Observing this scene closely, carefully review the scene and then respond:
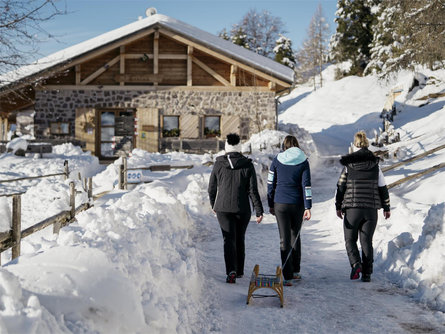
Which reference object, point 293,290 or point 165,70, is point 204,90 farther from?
point 293,290

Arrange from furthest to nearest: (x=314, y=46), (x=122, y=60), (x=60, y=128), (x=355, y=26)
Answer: (x=314, y=46) → (x=355, y=26) → (x=60, y=128) → (x=122, y=60)

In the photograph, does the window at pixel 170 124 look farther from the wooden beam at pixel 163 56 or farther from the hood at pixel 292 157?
the hood at pixel 292 157

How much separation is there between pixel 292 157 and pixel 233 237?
1.20 meters

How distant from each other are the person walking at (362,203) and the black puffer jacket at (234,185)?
3.68 feet

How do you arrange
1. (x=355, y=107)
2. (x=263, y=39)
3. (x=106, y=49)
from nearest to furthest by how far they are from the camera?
(x=106, y=49), (x=355, y=107), (x=263, y=39)

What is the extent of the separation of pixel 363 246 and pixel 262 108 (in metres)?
16.6

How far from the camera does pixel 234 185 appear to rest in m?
5.76

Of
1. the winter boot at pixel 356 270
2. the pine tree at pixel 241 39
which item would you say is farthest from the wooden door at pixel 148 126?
the pine tree at pixel 241 39

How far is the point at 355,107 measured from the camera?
4200 centimetres

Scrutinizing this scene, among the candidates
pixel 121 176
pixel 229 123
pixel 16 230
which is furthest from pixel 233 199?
pixel 229 123

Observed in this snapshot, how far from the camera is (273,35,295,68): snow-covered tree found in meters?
52.8

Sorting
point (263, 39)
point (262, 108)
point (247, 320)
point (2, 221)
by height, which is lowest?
point (247, 320)

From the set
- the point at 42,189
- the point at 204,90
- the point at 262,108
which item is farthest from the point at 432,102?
the point at 42,189

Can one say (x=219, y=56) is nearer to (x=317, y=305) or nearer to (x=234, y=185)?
(x=234, y=185)
